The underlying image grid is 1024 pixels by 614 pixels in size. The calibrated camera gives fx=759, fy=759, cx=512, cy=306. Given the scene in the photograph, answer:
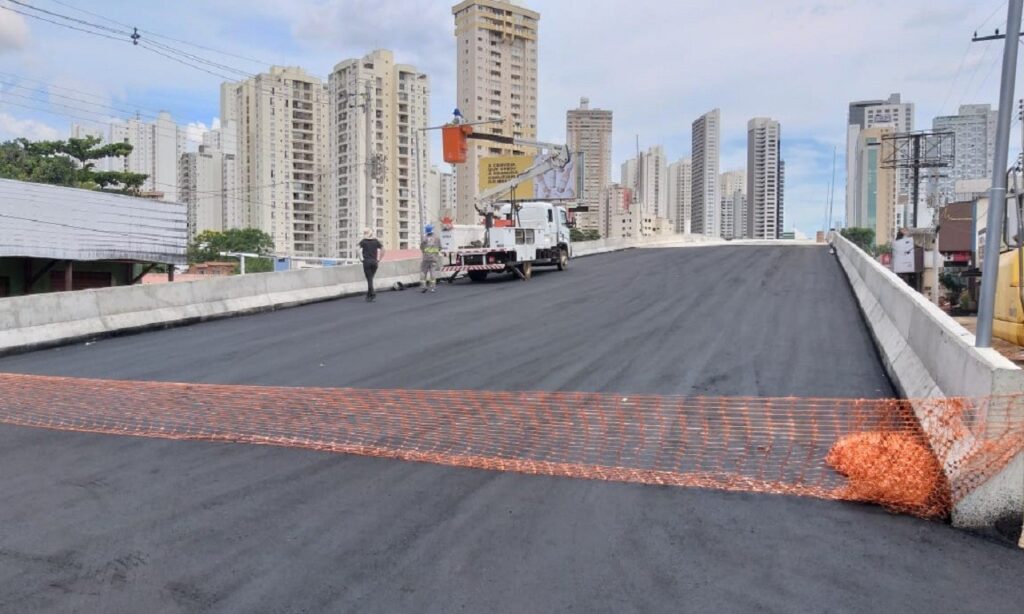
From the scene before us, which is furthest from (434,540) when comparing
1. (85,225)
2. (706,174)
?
(706,174)

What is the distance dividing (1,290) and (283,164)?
5960cm

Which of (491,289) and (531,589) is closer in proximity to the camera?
(531,589)

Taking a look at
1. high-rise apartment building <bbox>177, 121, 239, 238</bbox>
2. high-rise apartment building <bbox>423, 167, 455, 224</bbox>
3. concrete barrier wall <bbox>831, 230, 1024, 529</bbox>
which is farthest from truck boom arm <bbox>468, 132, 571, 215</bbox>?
high-rise apartment building <bbox>177, 121, 239, 238</bbox>

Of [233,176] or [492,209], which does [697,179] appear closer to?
[233,176]

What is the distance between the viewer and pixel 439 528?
5.03 meters

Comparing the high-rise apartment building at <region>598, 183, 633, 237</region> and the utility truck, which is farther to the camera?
the high-rise apartment building at <region>598, 183, 633, 237</region>

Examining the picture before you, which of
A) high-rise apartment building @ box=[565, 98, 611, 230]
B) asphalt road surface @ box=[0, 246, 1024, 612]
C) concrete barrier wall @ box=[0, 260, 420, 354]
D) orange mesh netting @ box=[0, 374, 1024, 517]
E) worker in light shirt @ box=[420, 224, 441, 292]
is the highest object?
high-rise apartment building @ box=[565, 98, 611, 230]

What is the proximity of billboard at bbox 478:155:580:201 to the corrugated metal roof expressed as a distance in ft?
53.3

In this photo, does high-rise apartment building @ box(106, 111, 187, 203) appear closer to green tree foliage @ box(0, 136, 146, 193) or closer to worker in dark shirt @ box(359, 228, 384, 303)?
green tree foliage @ box(0, 136, 146, 193)

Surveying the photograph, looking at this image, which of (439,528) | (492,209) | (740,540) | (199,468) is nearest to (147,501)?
(199,468)

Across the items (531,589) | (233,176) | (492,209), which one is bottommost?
(531,589)

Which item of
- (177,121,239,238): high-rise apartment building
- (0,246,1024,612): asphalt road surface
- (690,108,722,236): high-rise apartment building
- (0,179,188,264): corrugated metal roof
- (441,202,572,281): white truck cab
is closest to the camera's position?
(0,246,1024,612): asphalt road surface

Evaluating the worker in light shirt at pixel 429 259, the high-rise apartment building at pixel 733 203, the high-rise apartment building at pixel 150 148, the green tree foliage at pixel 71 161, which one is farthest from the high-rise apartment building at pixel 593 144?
the worker in light shirt at pixel 429 259

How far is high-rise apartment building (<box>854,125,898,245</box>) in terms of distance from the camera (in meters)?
72.0
